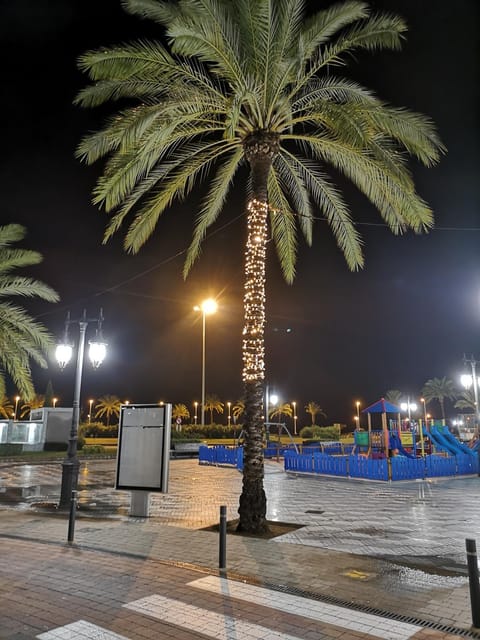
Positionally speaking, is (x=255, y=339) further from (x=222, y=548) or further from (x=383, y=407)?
(x=383, y=407)

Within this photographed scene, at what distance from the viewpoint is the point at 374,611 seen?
18.3 ft

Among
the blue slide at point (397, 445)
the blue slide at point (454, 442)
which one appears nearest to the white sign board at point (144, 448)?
the blue slide at point (397, 445)

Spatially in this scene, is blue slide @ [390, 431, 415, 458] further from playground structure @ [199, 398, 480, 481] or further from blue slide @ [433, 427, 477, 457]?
blue slide @ [433, 427, 477, 457]

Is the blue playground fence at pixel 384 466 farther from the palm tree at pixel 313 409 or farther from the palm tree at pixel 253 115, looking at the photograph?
the palm tree at pixel 313 409

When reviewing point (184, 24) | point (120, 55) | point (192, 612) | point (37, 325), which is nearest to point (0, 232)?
point (37, 325)

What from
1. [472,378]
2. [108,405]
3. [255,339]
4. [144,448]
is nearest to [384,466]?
[472,378]

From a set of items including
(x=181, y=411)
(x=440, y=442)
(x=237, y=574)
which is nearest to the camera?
(x=237, y=574)

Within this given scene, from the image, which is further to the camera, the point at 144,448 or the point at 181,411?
the point at 181,411

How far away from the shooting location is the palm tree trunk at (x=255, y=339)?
9805 millimetres

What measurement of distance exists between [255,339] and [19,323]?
31.9ft

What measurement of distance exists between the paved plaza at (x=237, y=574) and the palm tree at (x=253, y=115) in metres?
2.06

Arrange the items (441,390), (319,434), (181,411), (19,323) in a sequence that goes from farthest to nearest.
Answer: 1. (181,411)
2. (441,390)
3. (319,434)
4. (19,323)

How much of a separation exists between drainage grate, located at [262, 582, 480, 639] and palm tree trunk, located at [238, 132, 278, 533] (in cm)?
328

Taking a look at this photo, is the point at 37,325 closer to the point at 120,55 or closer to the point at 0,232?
the point at 0,232
